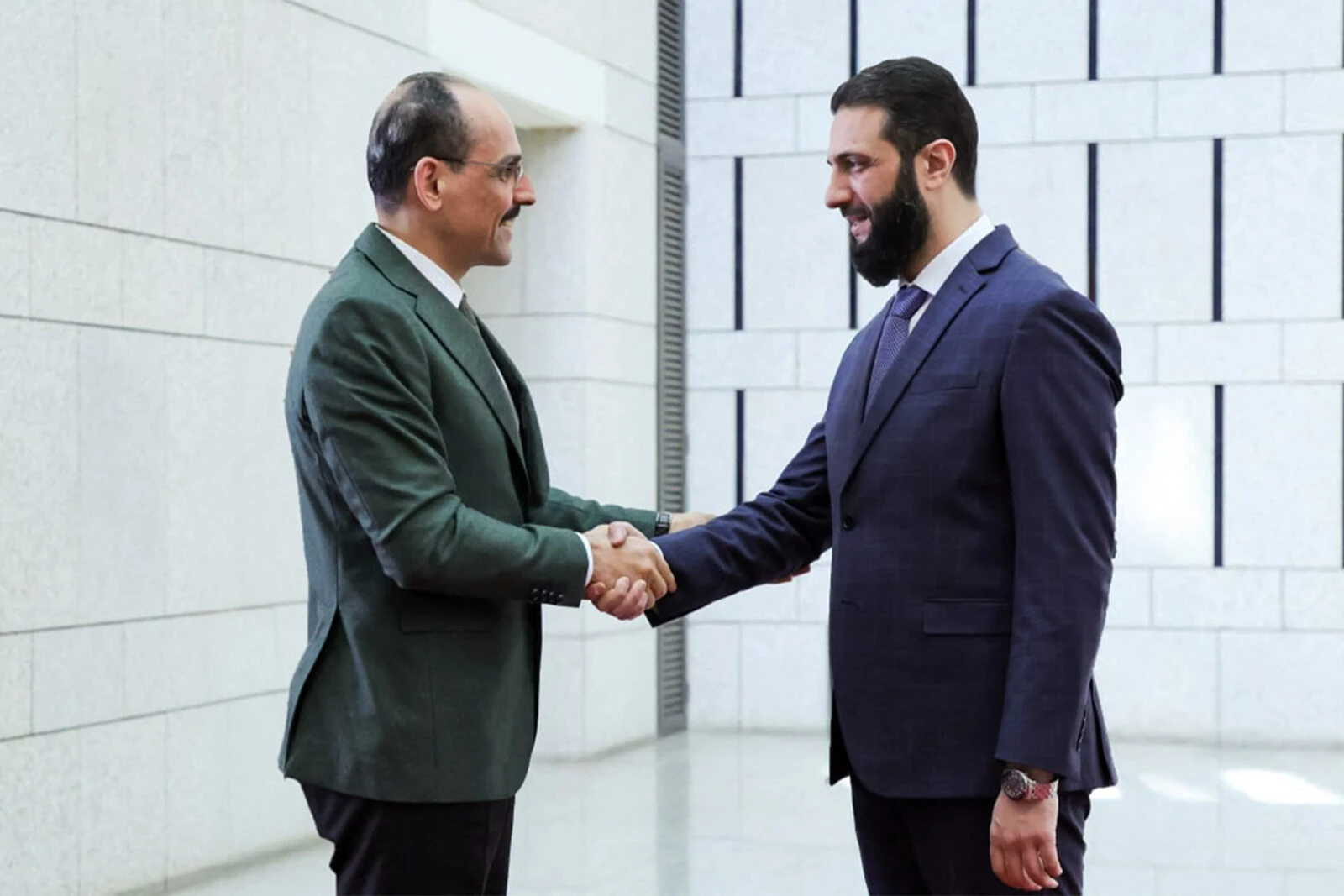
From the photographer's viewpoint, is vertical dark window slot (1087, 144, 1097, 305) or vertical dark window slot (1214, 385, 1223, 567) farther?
vertical dark window slot (1087, 144, 1097, 305)

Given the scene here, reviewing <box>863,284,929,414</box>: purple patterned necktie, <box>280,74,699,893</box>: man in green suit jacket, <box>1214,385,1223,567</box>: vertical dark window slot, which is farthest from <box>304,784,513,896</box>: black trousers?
<box>1214,385,1223,567</box>: vertical dark window slot

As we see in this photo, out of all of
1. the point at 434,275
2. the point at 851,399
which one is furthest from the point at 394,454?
the point at 851,399

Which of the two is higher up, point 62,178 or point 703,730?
point 62,178

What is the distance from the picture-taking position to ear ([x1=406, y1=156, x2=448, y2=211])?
289cm

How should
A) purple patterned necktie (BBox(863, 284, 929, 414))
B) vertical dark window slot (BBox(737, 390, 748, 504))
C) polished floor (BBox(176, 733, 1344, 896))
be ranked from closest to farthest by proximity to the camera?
1. purple patterned necktie (BBox(863, 284, 929, 414))
2. polished floor (BBox(176, 733, 1344, 896))
3. vertical dark window slot (BBox(737, 390, 748, 504))

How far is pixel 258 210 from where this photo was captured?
6.11 metres

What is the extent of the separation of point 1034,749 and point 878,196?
0.98 m

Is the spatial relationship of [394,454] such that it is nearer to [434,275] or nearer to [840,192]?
[434,275]

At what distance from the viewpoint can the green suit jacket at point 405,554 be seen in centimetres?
268

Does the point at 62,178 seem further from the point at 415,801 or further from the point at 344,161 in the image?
the point at 415,801

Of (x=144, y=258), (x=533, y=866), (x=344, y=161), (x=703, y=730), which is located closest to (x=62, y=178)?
(x=144, y=258)

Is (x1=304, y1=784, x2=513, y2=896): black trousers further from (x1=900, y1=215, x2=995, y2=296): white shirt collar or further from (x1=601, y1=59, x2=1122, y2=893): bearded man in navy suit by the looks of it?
(x1=900, y1=215, x2=995, y2=296): white shirt collar

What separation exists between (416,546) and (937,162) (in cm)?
112

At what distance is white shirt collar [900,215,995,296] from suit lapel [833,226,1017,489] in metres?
0.02
